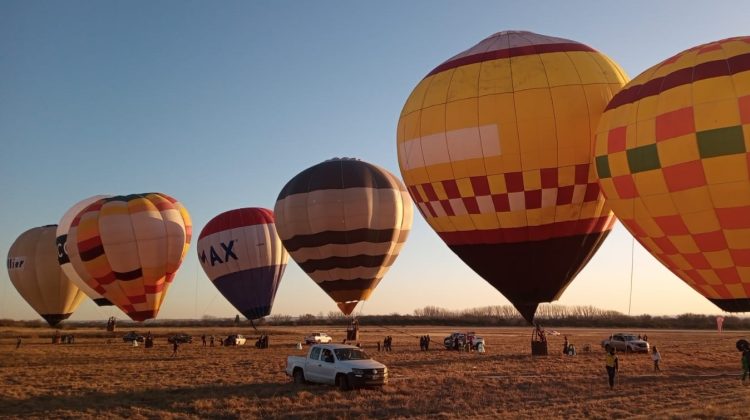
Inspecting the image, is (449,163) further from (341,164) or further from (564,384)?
(341,164)

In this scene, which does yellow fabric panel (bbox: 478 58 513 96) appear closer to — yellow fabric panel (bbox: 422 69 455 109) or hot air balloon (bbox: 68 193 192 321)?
yellow fabric panel (bbox: 422 69 455 109)

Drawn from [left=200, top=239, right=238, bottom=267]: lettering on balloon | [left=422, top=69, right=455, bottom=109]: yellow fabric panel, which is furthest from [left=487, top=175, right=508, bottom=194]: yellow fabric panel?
[left=200, top=239, right=238, bottom=267]: lettering on balloon

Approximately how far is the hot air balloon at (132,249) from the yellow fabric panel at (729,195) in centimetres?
2761

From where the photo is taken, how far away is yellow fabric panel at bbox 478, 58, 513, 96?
59.6 ft

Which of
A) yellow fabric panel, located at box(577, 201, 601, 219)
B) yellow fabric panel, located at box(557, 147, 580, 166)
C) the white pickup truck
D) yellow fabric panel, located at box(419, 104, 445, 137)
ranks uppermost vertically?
yellow fabric panel, located at box(419, 104, 445, 137)

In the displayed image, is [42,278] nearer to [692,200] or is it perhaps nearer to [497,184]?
[497,184]

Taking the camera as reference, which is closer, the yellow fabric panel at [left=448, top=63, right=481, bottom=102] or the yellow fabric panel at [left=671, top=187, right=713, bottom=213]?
the yellow fabric panel at [left=671, top=187, right=713, bottom=213]

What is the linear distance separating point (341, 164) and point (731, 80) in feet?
67.3

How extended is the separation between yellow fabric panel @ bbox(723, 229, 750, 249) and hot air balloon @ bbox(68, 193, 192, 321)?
27699 millimetres

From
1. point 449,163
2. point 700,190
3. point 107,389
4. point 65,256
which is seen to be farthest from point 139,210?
point 700,190

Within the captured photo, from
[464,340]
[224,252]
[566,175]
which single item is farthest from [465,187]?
[224,252]

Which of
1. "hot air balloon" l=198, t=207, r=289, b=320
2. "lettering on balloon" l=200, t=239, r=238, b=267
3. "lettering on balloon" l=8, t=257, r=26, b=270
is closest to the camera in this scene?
"hot air balloon" l=198, t=207, r=289, b=320

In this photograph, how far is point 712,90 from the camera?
1409 cm

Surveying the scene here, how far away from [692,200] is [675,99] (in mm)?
2438
